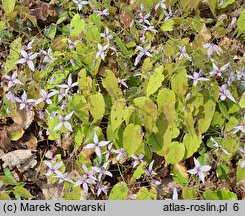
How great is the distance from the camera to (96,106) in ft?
7.81

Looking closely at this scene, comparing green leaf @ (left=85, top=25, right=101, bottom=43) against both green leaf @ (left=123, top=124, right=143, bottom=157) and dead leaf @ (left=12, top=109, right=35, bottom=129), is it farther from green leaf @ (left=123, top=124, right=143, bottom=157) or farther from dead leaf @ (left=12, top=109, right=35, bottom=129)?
green leaf @ (left=123, top=124, right=143, bottom=157)

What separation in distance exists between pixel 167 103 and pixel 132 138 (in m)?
0.27

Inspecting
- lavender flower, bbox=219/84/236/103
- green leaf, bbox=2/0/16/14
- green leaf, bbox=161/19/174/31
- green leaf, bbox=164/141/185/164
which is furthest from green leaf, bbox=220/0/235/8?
green leaf, bbox=2/0/16/14

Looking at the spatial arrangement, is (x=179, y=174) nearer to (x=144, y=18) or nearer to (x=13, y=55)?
(x=144, y=18)

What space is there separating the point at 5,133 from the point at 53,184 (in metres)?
0.39

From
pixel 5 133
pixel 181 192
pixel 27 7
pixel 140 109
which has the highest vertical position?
pixel 27 7

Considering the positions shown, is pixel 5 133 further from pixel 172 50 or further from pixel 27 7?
pixel 172 50

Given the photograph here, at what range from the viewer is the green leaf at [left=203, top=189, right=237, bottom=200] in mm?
2307

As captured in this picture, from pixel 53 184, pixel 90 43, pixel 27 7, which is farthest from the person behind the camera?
pixel 27 7

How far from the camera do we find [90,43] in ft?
8.80

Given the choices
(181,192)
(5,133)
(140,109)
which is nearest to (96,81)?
(140,109)

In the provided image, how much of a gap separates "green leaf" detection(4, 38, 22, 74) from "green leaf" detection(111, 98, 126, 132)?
685 millimetres

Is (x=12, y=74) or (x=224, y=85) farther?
(x=12, y=74)

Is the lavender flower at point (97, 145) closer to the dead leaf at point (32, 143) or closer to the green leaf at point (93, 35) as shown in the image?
the dead leaf at point (32, 143)
